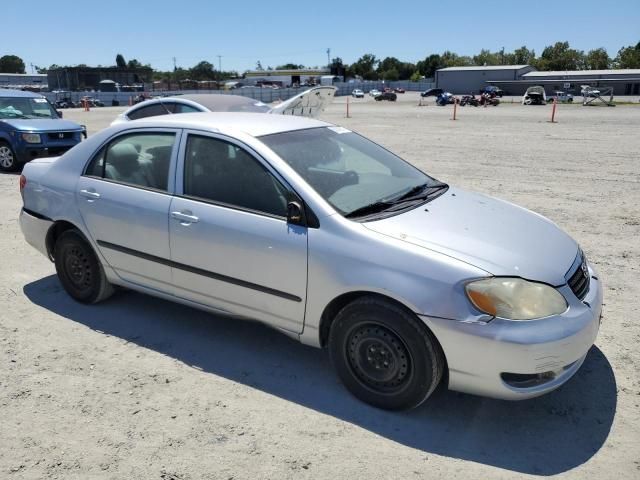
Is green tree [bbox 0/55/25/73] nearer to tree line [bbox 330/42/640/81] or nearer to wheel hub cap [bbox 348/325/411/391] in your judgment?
tree line [bbox 330/42/640/81]

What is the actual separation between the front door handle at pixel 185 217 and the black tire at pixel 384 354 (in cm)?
120

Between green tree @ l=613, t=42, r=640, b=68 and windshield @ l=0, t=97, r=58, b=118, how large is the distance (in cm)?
11448

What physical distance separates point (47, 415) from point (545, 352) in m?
2.78

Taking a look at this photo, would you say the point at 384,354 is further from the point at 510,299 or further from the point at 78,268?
the point at 78,268

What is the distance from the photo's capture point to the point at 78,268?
445 centimetres

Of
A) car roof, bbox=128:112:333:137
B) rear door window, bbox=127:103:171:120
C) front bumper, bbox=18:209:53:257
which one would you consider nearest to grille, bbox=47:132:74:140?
rear door window, bbox=127:103:171:120

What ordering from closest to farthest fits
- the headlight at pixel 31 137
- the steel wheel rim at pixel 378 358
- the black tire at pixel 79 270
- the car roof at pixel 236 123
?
the steel wheel rim at pixel 378 358 < the car roof at pixel 236 123 < the black tire at pixel 79 270 < the headlight at pixel 31 137

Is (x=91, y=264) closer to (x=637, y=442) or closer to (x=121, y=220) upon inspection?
(x=121, y=220)

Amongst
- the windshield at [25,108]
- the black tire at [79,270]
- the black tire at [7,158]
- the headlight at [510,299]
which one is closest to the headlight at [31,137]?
the black tire at [7,158]

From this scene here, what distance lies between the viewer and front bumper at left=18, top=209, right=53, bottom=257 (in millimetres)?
4547

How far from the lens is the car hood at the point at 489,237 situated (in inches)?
112

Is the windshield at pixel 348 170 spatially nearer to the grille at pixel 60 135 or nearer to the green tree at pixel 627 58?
the grille at pixel 60 135

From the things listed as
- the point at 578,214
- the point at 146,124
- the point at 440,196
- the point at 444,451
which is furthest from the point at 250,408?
the point at 578,214

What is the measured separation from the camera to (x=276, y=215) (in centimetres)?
331
